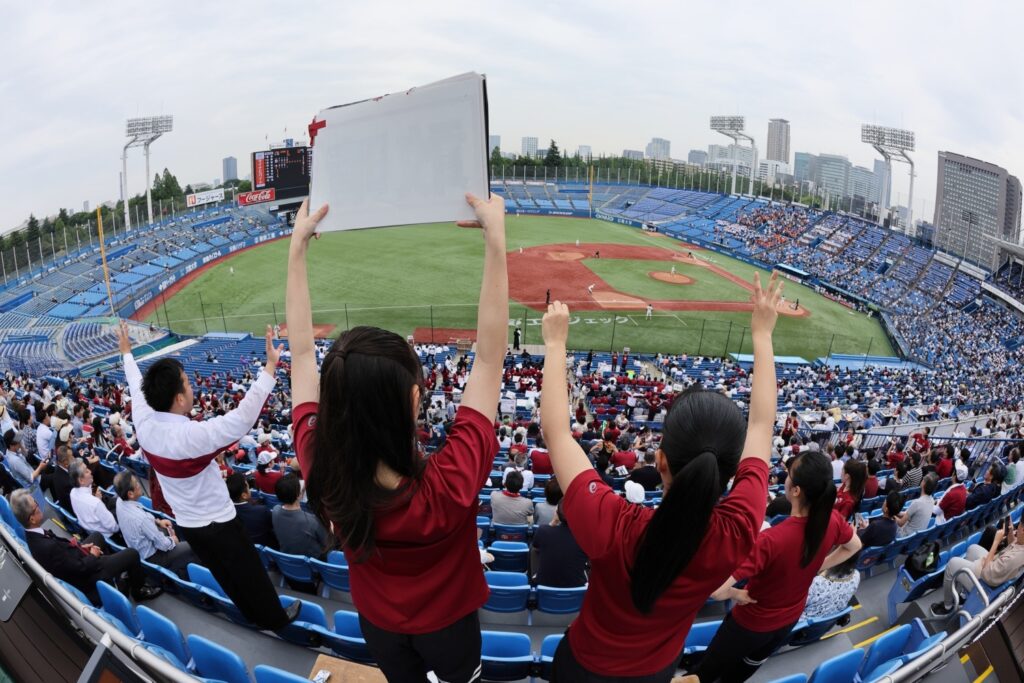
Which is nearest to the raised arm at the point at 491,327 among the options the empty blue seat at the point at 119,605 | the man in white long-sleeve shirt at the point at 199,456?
the man in white long-sleeve shirt at the point at 199,456

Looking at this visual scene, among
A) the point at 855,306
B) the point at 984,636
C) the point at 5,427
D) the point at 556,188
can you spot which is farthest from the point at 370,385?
the point at 556,188

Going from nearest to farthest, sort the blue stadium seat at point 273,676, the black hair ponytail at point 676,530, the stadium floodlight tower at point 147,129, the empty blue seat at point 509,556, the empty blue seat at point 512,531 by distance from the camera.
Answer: the black hair ponytail at point 676,530 < the blue stadium seat at point 273,676 < the empty blue seat at point 509,556 < the empty blue seat at point 512,531 < the stadium floodlight tower at point 147,129

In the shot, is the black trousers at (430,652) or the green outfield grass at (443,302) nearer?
the black trousers at (430,652)

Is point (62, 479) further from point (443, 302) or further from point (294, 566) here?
point (443, 302)

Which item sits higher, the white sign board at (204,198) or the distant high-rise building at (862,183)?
the distant high-rise building at (862,183)

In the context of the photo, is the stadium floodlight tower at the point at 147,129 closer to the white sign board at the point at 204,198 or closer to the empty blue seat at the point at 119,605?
the white sign board at the point at 204,198

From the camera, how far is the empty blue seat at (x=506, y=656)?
4023 mm

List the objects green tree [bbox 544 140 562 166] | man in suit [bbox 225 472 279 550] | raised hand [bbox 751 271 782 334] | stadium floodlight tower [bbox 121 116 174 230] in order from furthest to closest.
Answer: green tree [bbox 544 140 562 166] → stadium floodlight tower [bbox 121 116 174 230] → man in suit [bbox 225 472 279 550] → raised hand [bbox 751 271 782 334]

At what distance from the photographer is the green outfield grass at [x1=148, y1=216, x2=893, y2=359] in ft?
96.1

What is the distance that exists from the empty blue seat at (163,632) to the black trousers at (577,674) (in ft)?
8.44

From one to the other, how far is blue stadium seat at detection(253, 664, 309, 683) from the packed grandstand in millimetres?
17

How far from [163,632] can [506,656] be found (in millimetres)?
2168

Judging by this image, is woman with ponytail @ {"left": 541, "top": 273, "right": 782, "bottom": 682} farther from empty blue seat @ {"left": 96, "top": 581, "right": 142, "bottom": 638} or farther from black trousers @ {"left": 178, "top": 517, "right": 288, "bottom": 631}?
empty blue seat @ {"left": 96, "top": 581, "right": 142, "bottom": 638}

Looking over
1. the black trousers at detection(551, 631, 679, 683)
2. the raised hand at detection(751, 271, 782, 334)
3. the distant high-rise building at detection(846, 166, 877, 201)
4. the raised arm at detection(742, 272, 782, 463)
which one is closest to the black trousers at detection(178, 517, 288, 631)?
the black trousers at detection(551, 631, 679, 683)
